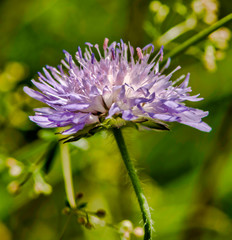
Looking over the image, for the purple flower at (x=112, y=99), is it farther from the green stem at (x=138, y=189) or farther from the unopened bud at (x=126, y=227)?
the unopened bud at (x=126, y=227)

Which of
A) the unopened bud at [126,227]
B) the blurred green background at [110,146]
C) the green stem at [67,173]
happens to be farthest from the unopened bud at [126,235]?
the blurred green background at [110,146]

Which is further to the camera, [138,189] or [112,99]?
[112,99]

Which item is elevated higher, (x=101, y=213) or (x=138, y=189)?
(x=138, y=189)

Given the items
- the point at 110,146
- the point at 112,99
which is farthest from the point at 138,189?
the point at 110,146

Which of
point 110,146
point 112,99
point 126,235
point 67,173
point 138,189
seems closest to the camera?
point 138,189

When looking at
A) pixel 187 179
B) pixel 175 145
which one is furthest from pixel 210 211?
pixel 175 145

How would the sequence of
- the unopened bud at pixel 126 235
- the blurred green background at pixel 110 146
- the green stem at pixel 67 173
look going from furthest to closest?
the blurred green background at pixel 110 146, the green stem at pixel 67 173, the unopened bud at pixel 126 235

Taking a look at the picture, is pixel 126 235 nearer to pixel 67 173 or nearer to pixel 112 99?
pixel 67 173

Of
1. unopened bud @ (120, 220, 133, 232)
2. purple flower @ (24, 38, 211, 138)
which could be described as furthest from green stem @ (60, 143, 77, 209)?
purple flower @ (24, 38, 211, 138)

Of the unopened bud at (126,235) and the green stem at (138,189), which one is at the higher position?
the green stem at (138,189)
